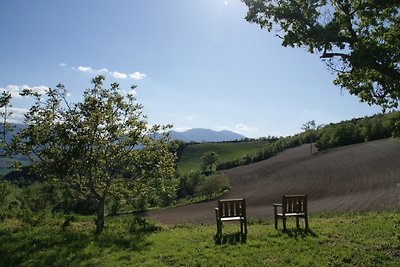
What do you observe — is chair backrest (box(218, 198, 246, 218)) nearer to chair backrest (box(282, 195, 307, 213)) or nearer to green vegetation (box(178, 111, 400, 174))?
chair backrest (box(282, 195, 307, 213))

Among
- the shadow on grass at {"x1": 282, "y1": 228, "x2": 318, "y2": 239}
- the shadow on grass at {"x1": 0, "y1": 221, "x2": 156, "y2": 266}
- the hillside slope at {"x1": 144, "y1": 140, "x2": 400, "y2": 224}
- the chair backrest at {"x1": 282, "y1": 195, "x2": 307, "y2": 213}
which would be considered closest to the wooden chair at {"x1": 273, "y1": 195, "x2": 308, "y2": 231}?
the chair backrest at {"x1": 282, "y1": 195, "x2": 307, "y2": 213}

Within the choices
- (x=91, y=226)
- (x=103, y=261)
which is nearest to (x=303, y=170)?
(x=91, y=226)

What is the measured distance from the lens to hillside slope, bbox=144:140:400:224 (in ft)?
154

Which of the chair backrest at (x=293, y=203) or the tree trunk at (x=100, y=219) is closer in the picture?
the chair backrest at (x=293, y=203)

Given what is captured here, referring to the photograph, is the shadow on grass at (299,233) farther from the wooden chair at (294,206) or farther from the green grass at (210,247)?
the wooden chair at (294,206)

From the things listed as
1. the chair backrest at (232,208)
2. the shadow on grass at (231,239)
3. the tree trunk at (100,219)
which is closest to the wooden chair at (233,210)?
the chair backrest at (232,208)

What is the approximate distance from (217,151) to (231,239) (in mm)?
147100

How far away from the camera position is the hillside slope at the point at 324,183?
46906 millimetres

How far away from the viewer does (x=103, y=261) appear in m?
10.6

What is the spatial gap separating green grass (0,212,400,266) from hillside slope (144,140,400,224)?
2952cm

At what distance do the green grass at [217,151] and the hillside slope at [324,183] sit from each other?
4940cm

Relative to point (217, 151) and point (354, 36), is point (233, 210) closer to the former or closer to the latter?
point (354, 36)

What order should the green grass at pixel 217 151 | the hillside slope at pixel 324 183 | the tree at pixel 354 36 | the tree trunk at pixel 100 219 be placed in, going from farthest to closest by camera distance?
the green grass at pixel 217 151, the hillside slope at pixel 324 183, the tree trunk at pixel 100 219, the tree at pixel 354 36

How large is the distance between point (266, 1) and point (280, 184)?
64809mm
